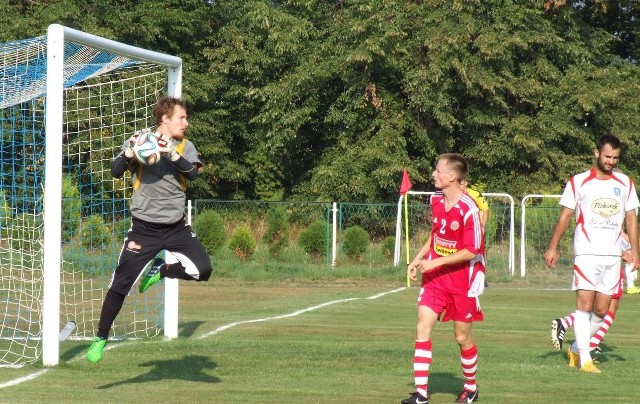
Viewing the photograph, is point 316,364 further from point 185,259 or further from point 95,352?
point 95,352

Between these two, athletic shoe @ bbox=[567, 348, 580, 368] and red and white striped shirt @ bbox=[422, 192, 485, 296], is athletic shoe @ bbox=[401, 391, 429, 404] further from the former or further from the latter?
athletic shoe @ bbox=[567, 348, 580, 368]

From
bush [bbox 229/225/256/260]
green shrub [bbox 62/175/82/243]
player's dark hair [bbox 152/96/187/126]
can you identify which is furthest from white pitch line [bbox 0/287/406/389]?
bush [bbox 229/225/256/260]

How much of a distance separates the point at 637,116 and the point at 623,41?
20.6 feet

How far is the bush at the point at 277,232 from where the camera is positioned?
29.4 metres

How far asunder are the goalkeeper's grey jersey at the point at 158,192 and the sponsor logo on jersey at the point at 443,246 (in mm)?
2141

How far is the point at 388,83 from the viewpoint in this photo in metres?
35.8

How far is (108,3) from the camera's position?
3622 cm

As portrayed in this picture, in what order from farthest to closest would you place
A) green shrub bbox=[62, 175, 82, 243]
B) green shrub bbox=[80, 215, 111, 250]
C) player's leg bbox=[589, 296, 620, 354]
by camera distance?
green shrub bbox=[62, 175, 82, 243] < green shrub bbox=[80, 215, 111, 250] < player's leg bbox=[589, 296, 620, 354]

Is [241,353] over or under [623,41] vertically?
under

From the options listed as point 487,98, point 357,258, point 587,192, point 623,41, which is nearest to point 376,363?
point 587,192

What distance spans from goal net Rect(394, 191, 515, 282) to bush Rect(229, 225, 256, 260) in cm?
383

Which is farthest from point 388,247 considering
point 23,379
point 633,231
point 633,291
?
point 23,379

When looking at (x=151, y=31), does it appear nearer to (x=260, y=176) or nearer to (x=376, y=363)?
(x=260, y=176)

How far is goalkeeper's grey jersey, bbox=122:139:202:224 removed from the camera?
9.20 meters
